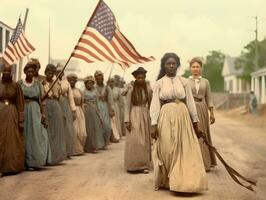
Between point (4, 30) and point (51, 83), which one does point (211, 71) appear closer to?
point (4, 30)

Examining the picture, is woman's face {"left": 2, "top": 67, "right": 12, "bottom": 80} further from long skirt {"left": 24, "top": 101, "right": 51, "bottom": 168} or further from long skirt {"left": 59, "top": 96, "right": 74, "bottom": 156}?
long skirt {"left": 59, "top": 96, "right": 74, "bottom": 156}

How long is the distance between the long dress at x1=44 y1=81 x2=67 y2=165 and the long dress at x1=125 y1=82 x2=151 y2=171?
1.78 m

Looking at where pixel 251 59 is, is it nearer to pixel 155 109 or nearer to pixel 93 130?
pixel 93 130

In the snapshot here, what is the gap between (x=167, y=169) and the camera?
820 cm

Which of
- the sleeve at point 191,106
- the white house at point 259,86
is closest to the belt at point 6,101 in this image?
the sleeve at point 191,106

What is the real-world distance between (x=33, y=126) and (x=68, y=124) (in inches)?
90.2

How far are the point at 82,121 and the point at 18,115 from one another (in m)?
3.89

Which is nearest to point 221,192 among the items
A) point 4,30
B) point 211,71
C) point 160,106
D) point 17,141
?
point 160,106

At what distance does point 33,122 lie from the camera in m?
10.6

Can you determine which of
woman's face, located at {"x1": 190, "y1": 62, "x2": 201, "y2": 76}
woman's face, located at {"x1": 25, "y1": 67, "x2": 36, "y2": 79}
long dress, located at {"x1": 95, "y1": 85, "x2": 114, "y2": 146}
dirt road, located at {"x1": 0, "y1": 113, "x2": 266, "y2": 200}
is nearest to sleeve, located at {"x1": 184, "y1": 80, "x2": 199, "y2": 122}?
dirt road, located at {"x1": 0, "y1": 113, "x2": 266, "y2": 200}

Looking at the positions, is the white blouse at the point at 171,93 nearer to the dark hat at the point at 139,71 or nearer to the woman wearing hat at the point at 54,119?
the dark hat at the point at 139,71

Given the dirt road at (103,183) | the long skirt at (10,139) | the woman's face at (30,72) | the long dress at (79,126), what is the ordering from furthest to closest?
the long dress at (79,126)
the woman's face at (30,72)
the long skirt at (10,139)
the dirt road at (103,183)

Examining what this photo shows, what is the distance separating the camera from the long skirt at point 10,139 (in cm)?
1004

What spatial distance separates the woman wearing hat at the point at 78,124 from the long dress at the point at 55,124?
4.62 ft
